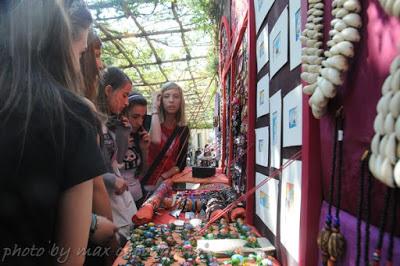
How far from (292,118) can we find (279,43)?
275 millimetres

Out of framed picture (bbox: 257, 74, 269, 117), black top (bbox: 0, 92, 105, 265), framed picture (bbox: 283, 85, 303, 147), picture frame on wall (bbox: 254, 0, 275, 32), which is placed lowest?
black top (bbox: 0, 92, 105, 265)

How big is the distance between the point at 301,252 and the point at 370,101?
43cm

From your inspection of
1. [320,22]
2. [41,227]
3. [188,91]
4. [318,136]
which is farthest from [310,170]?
[188,91]

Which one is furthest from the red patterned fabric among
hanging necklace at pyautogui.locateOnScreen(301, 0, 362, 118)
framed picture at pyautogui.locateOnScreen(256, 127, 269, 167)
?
hanging necklace at pyautogui.locateOnScreen(301, 0, 362, 118)

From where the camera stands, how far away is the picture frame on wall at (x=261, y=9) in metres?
1.31

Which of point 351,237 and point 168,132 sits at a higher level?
point 168,132

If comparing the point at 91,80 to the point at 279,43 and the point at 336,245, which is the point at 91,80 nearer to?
the point at 279,43

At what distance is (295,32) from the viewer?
0.97 meters

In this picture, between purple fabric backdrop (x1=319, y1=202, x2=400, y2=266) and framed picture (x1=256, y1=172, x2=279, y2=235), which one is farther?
framed picture (x1=256, y1=172, x2=279, y2=235)

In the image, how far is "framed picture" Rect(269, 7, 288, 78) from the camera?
42.5 inches

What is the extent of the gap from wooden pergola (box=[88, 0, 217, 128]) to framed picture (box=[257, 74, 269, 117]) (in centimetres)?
272

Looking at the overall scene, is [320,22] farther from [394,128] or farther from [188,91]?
[188,91]

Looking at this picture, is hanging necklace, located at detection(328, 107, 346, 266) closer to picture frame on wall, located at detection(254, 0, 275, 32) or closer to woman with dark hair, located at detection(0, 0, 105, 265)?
woman with dark hair, located at detection(0, 0, 105, 265)

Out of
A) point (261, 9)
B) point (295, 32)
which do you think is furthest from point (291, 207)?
point (261, 9)
